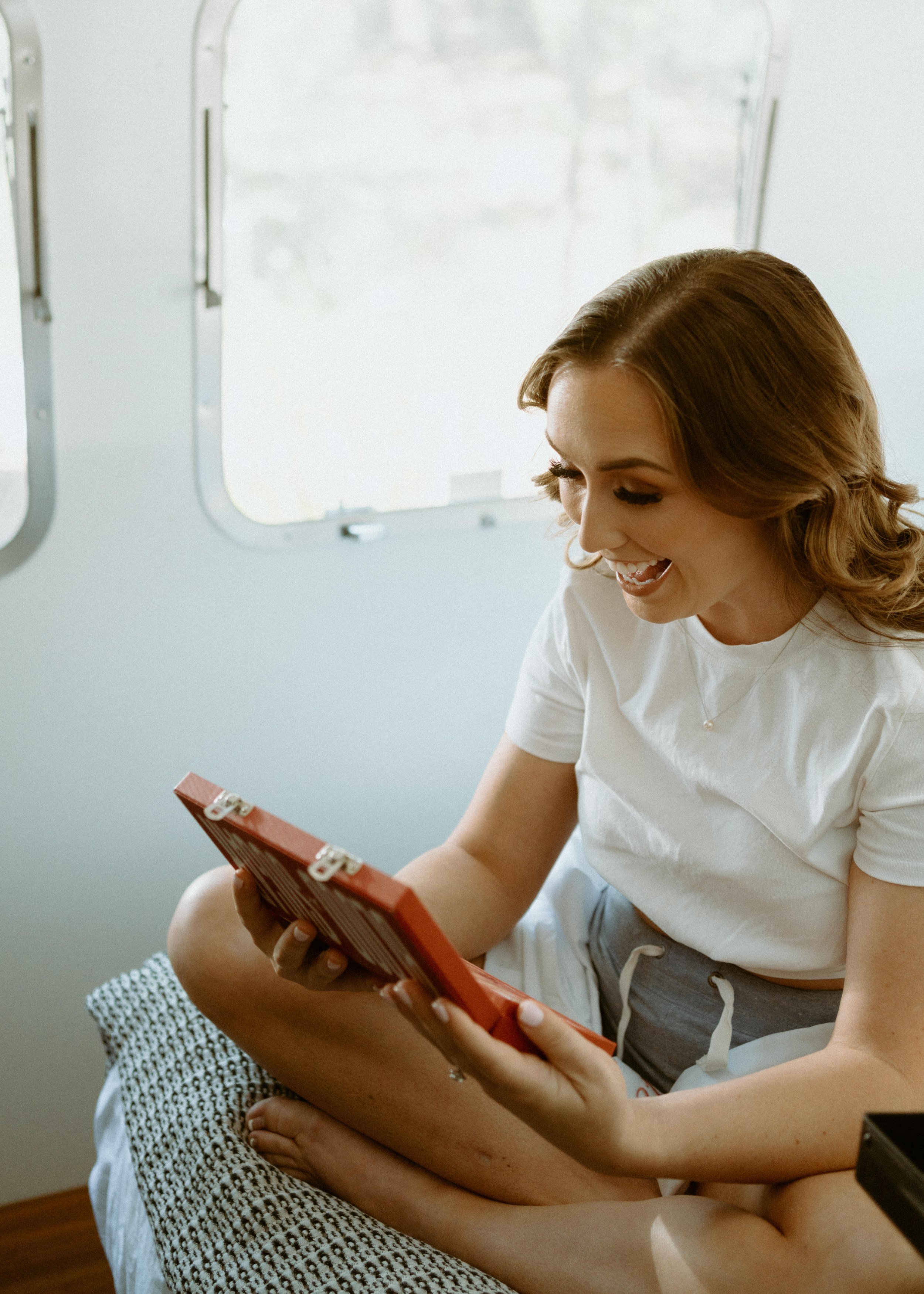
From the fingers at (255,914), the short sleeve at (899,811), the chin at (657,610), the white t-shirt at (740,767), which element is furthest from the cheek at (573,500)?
the fingers at (255,914)

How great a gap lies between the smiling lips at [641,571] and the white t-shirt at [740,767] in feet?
0.48

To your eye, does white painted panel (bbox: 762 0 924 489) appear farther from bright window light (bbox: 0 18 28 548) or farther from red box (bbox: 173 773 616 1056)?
red box (bbox: 173 773 616 1056)

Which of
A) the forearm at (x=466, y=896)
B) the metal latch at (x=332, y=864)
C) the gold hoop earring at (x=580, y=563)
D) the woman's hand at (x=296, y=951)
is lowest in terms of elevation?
the forearm at (x=466, y=896)

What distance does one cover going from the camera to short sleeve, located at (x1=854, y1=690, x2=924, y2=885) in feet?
4.14

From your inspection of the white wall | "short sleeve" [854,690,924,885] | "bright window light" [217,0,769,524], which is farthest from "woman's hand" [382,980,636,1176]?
"bright window light" [217,0,769,524]

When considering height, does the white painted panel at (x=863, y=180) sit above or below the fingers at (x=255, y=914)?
above

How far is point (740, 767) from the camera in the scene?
1418mm

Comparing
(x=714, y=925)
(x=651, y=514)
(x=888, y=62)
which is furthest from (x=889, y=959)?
(x=888, y=62)

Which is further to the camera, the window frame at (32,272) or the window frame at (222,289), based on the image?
the window frame at (222,289)

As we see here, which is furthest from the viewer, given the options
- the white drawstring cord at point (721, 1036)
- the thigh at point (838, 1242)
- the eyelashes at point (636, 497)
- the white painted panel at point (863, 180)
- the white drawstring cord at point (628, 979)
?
the white painted panel at point (863, 180)

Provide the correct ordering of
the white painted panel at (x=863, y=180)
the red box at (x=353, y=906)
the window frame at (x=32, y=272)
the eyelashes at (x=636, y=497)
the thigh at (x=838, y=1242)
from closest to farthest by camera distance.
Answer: the red box at (x=353, y=906), the thigh at (x=838, y=1242), the eyelashes at (x=636, y=497), the window frame at (x=32, y=272), the white painted panel at (x=863, y=180)

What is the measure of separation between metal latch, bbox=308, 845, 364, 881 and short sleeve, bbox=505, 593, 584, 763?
2.30 feet

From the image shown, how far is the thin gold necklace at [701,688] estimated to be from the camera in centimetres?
141

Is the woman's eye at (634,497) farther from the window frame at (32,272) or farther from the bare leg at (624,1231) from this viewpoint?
the window frame at (32,272)
